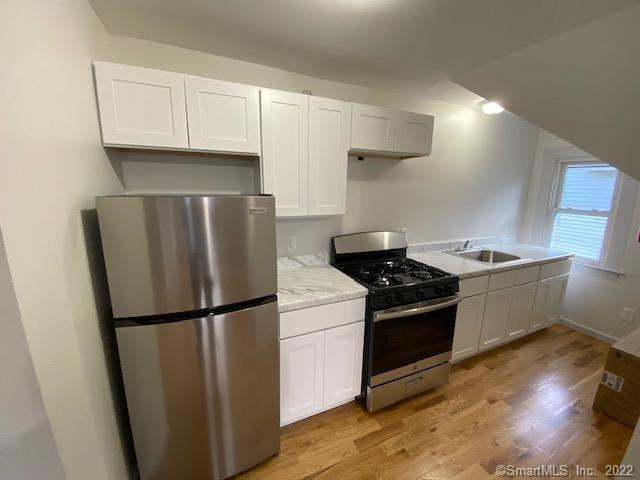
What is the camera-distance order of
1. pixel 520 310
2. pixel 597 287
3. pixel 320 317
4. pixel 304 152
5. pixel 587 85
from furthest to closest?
1. pixel 597 287
2. pixel 520 310
3. pixel 304 152
4. pixel 320 317
5. pixel 587 85

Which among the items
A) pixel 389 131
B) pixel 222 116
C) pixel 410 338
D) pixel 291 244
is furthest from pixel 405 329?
pixel 222 116

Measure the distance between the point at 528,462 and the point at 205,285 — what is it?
210 cm

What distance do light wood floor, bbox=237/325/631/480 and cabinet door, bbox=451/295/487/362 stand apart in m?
0.22

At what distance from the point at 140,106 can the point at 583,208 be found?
418cm

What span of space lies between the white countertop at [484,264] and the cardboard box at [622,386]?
840 mm

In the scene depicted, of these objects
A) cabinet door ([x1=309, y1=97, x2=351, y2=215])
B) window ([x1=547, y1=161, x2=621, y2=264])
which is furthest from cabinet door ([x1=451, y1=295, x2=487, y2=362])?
window ([x1=547, y1=161, x2=621, y2=264])

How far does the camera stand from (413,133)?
6.61 feet

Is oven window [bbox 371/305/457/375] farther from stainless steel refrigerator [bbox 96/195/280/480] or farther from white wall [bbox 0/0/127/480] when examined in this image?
white wall [bbox 0/0/127/480]

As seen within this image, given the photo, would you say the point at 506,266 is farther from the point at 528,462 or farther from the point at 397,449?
the point at 397,449

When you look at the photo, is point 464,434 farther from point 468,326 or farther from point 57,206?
point 57,206

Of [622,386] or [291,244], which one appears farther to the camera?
[291,244]

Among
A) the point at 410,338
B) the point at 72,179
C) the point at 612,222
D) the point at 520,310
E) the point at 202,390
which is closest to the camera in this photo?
the point at 72,179

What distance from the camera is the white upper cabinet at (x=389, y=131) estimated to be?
1.84m

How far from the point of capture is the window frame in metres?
2.65
